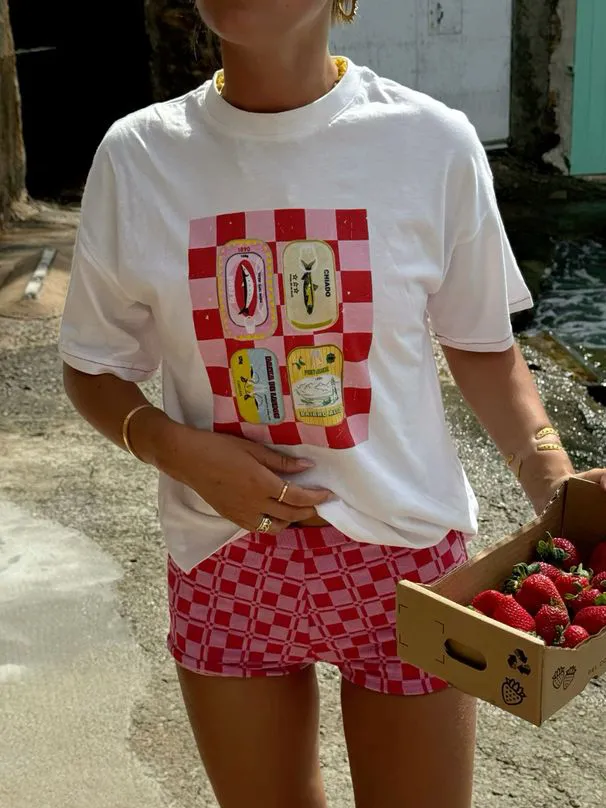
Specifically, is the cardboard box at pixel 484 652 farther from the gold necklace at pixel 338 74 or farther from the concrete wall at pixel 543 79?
the concrete wall at pixel 543 79

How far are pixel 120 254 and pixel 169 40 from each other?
8.26m

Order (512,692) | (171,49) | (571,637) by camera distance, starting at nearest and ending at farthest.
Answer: (512,692)
(571,637)
(171,49)

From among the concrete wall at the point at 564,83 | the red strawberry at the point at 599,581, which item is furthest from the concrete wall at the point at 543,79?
the red strawberry at the point at 599,581

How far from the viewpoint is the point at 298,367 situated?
4.70ft

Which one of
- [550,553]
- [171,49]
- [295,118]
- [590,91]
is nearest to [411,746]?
[550,553]

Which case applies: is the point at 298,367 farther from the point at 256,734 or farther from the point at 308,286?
the point at 256,734

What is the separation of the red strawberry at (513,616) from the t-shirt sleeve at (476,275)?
361mm

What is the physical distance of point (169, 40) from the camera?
9.20 m

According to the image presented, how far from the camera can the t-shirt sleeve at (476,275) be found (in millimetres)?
1455

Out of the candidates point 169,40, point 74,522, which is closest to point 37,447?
point 74,522

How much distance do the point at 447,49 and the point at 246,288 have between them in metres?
9.79

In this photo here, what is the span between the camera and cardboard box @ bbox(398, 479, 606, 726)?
1245 mm

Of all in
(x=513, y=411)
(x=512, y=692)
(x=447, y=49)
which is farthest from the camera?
(x=447, y=49)

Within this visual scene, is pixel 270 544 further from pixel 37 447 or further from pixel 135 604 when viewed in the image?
pixel 37 447
